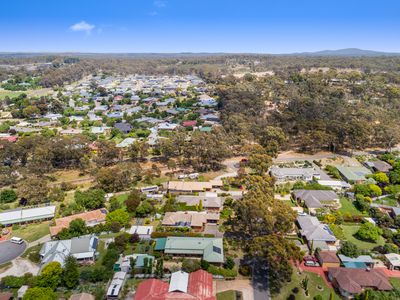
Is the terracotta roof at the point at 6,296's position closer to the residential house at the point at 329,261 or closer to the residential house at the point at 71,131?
the residential house at the point at 329,261

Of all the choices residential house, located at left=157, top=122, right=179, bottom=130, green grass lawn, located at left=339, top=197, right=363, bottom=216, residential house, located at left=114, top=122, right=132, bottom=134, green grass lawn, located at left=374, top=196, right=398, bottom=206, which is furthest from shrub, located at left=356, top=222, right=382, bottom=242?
residential house, located at left=114, top=122, right=132, bottom=134

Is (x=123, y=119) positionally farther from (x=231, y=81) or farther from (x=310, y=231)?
(x=310, y=231)

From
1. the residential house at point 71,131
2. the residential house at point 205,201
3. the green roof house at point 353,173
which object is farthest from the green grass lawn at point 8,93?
the green roof house at point 353,173

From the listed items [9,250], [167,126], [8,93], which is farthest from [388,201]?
[8,93]

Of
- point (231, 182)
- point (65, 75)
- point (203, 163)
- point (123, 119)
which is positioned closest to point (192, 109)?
point (123, 119)

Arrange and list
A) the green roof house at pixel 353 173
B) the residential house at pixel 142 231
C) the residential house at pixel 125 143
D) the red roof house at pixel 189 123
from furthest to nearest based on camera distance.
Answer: the red roof house at pixel 189 123 < the residential house at pixel 125 143 < the green roof house at pixel 353 173 < the residential house at pixel 142 231

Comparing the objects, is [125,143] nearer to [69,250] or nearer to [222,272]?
[69,250]
